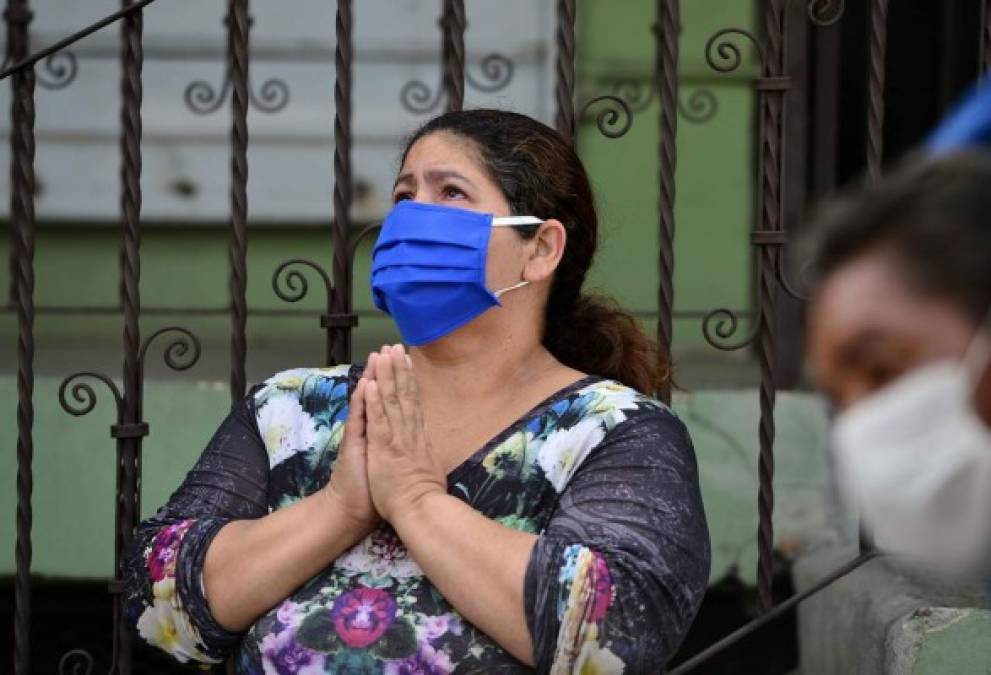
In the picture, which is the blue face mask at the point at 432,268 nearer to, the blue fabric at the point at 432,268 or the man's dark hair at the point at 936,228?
the blue fabric at the point at 432,268

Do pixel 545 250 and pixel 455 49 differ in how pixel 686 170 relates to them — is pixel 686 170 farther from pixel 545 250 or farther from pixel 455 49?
pixel 545 250

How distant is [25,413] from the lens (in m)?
3.29

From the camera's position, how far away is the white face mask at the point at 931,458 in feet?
4.53

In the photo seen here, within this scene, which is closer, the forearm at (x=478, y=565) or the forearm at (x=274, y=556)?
the forearm at (x=478, y=565)

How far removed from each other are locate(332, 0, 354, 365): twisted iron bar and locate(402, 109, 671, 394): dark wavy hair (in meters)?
0.22

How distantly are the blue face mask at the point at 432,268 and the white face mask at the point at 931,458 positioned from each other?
4.61 feet

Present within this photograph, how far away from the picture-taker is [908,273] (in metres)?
1.36

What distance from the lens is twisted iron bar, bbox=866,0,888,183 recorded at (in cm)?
315

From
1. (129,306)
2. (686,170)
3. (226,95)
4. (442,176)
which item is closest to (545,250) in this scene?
(442,176)

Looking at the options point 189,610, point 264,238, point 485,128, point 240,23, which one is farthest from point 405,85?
point 189,610

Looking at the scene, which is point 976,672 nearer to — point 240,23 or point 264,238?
point 240,23

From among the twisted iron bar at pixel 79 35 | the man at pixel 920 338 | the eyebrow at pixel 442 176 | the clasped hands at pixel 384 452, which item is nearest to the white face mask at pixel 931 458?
the man at pixel 920 338

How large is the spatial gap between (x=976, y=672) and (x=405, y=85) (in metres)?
2.57

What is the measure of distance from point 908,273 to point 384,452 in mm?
1451
